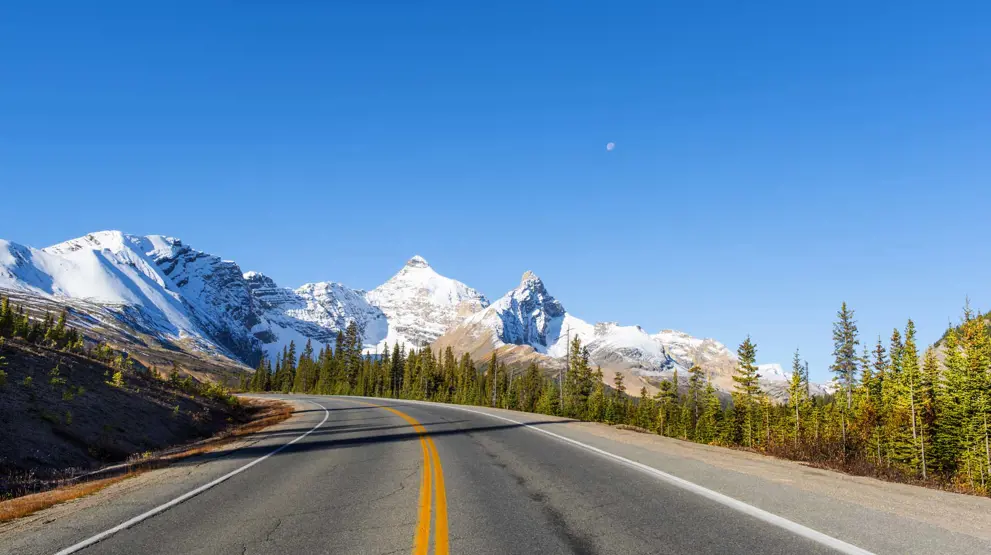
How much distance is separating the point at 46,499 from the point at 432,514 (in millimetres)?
7888

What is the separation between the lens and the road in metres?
6.27

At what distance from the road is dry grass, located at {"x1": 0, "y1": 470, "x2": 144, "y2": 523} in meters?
1.04

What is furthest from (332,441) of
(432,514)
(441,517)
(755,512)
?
(755,512)

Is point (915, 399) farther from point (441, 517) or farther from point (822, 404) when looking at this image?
point (441, 517)

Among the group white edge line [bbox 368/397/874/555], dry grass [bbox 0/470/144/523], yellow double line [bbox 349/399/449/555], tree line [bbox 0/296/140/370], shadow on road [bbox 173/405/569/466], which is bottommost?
dry grass [bbox 0/470/144/523]

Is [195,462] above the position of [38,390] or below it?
below

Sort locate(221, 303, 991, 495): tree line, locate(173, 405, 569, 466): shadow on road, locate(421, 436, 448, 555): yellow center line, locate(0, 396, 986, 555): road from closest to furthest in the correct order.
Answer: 1. locate(421, 436, 448, 555): yellow center line
2. locate(0, 396, 986, 555): road
3. locate(173, 405, 569, 466): shadow on road
4. locate(221, 303, 991, 495): tree line

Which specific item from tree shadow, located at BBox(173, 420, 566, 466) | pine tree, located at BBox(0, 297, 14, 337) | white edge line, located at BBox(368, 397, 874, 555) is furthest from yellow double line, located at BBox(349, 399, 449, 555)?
pine tree, located at BBox(0, 297, 14, 337)

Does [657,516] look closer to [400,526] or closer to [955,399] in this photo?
[400,526]

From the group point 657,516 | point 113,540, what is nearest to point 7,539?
point 113,540

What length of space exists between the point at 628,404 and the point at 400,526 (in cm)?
9277

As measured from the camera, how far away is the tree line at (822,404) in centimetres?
3672

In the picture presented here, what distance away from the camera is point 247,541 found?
6.63 meters

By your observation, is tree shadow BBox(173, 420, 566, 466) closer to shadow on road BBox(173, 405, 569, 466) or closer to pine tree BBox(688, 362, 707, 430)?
shadow on road BBox(173, 405, 569, 466)
